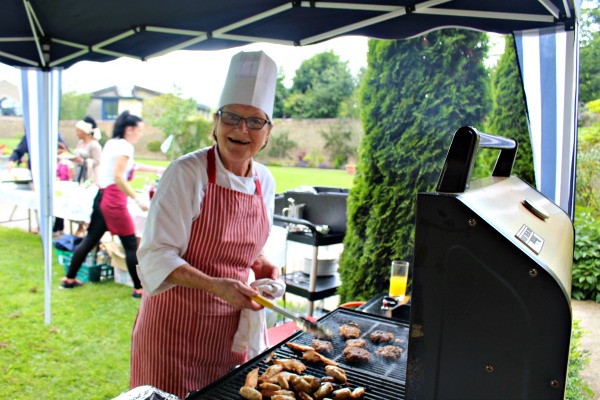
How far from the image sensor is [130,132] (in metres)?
4.91

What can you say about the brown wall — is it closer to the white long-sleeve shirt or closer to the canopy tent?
the canopy tent

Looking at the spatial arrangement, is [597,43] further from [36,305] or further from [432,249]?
[36,305]

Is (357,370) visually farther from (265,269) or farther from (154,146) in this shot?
(154,146)

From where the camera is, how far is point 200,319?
1.77 metres

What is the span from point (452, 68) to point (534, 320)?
336 cm

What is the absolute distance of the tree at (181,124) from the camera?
857 inches

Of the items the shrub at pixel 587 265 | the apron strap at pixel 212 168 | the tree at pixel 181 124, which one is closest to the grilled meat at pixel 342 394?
the apron strap at pixel 212 168

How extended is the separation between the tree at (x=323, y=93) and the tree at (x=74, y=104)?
1388 cm

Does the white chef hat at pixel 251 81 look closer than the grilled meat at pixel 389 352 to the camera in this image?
No

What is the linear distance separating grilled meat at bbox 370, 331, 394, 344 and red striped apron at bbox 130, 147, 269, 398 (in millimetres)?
532

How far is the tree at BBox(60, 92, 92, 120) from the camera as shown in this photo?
90.5 feet

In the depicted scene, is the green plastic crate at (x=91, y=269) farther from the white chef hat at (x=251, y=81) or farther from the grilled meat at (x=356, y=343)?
the grilled meat at (x=356, y=343)

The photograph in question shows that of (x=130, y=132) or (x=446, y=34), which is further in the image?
(x=130, y=132)

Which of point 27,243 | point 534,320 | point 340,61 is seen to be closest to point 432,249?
point 534,320
